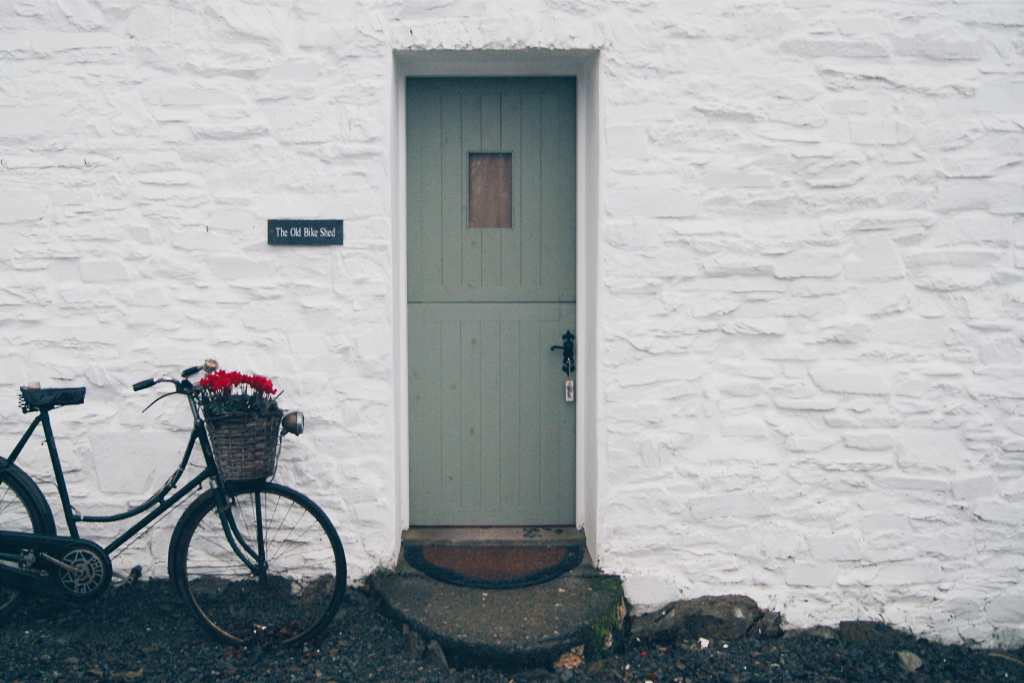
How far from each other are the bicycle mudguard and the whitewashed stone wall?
0.41m

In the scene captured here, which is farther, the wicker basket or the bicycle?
the bicycle

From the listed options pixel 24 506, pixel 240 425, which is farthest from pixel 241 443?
pixel 24 506

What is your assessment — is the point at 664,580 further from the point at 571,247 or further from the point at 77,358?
the point at 77,358

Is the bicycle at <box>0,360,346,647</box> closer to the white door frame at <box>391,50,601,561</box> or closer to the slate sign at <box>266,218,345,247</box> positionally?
the white door frame at <box>391,50,601,561</box>

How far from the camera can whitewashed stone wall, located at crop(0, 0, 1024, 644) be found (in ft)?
11.8

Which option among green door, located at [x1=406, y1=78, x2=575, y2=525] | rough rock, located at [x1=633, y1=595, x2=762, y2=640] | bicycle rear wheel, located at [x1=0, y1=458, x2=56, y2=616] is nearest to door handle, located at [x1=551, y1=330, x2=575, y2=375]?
green door, located at [x1=406, y1=78, x2=575, y2=525]

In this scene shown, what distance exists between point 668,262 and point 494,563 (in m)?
1.70

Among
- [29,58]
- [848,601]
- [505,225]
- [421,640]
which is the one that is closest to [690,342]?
[505,225]

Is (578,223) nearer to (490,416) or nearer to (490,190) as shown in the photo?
(490,190)

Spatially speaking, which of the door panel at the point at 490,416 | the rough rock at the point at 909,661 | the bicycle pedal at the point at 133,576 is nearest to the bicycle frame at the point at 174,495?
the bicycle pedal at the point at 133,576

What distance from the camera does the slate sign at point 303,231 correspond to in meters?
3.65

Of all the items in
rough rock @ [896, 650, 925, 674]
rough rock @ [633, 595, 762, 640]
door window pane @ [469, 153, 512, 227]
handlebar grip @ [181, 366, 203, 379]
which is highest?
door window pane @ [469, 153, 512, 227]

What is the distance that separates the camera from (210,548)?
3.78m

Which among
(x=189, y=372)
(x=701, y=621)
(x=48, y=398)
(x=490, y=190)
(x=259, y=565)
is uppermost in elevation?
(x=490, y=190)
